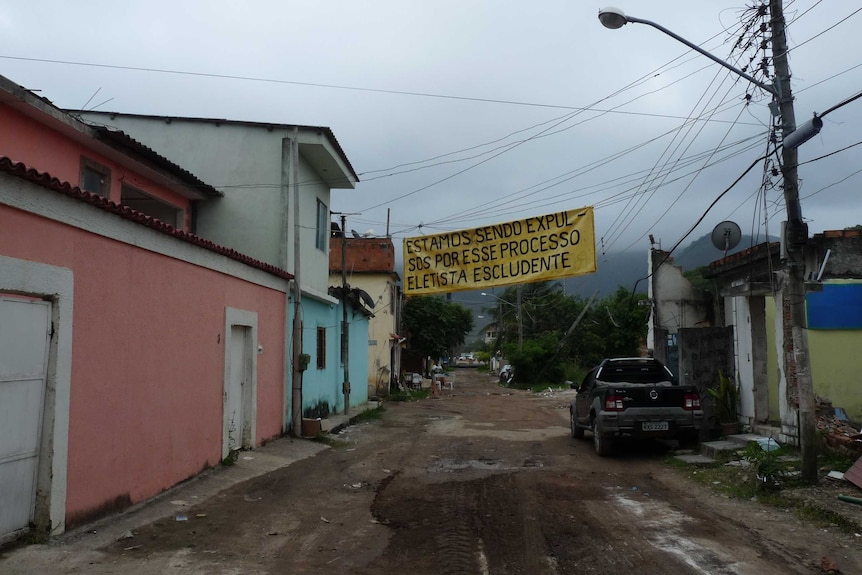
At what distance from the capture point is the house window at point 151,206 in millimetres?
13664

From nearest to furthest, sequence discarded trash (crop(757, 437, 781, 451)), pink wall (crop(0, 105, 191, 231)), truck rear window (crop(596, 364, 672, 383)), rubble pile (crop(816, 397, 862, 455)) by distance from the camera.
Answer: rubble pile (crop(816, 397, 862, 455)), pink wall (crop(0, 105, 191, 231)), discarded trash (crop(757, 437, 781, 451)), truck rear window (crop(596, 364, 672, 383))

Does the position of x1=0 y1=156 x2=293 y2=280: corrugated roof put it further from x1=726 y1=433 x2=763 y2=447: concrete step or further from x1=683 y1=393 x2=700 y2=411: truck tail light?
x1=726 y1=433 x2=763 y2=447: concrete step

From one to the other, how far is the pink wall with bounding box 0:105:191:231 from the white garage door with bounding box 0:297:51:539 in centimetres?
519

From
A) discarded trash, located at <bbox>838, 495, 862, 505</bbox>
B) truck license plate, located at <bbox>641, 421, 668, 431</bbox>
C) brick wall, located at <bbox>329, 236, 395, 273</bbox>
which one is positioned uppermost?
brick wall, located at <bbox>329, 236, 395, 273</bbox>

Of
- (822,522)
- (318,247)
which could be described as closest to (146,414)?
(822,522)

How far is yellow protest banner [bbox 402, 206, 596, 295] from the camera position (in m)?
12.0

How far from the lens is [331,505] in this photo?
8023 mm

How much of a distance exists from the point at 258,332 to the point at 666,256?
34.7ft

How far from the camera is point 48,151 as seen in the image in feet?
35.4

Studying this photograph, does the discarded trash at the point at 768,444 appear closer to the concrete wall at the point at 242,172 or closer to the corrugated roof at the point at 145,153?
the concrete wall at the point at 242,172

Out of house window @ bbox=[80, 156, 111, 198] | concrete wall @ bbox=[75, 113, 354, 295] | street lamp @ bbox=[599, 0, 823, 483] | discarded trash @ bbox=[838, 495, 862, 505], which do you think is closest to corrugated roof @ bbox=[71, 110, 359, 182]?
concrete wall @ bbox=[75, 113, 354, 295]

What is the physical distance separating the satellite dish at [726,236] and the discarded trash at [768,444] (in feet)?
14.6

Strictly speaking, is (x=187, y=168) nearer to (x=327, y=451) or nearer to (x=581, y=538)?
(x=327, y=451)

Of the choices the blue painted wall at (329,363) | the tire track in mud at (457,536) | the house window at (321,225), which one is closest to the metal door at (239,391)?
the blue painted wall at (329,363)
